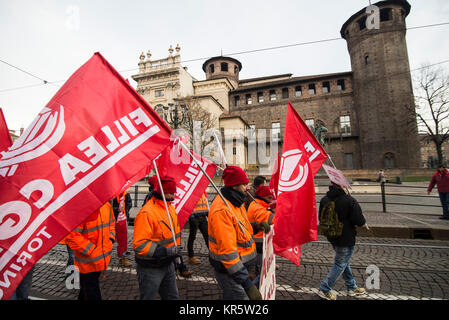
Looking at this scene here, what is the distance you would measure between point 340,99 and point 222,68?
23406 millimetres

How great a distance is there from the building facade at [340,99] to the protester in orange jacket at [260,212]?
29671 millimetres

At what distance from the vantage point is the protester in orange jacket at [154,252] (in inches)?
87.5

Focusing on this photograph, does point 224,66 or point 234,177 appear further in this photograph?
point 224,66

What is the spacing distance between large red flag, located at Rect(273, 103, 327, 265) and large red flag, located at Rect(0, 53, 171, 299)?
1.57 m

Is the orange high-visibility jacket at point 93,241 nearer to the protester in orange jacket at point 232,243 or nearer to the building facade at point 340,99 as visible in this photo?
the protester in orange jacket at point 232,243

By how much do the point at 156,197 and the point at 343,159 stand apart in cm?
3904

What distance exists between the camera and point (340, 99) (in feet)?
123

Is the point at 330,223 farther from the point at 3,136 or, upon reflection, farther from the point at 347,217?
the point at 3,136

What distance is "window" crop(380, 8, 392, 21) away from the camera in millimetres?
33250

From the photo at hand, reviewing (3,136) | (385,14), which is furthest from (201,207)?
(385,14)

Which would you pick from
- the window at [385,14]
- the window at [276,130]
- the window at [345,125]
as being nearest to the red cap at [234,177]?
the window at [276,130]

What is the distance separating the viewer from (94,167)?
1.68 metres

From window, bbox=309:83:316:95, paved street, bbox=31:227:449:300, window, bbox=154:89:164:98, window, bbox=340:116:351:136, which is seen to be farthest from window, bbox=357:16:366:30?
paved street, bbox=31:227:449:300
